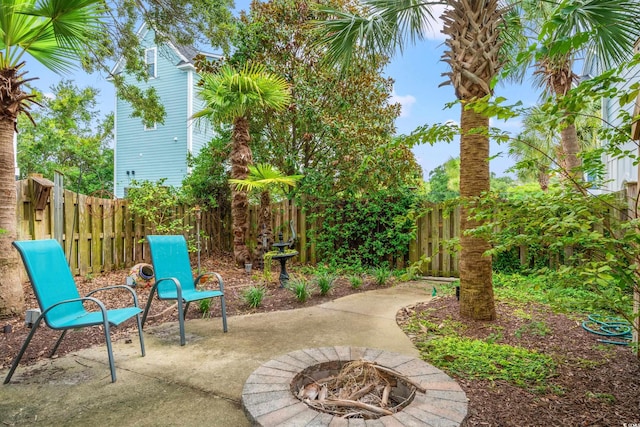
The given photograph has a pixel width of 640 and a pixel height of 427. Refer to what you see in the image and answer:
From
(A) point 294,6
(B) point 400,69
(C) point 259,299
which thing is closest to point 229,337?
(C) point 259,299

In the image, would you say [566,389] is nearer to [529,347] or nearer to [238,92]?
[529,347]

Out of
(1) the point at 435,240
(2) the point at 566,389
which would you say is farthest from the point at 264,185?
(2) the point at 566,389

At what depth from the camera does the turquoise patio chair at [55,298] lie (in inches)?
92.8

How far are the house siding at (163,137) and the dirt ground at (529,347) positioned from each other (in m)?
8.48

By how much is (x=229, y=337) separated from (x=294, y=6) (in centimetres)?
693

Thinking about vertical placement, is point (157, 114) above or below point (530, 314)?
above

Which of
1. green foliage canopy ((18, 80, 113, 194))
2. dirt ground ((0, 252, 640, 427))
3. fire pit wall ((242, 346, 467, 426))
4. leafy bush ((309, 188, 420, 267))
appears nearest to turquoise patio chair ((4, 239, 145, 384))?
dirt ground ((0, 252, 640, 427))

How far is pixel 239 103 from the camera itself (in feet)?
18.7

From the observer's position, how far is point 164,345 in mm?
2982

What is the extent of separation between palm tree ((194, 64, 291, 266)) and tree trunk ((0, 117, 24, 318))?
2749mm

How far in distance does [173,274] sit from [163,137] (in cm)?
1046

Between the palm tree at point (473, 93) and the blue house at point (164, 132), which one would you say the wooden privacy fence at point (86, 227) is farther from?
the blue house at point (164, 132)

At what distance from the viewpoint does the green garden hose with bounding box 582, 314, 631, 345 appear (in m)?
3.02

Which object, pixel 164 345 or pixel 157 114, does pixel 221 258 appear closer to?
pixel 157 114
